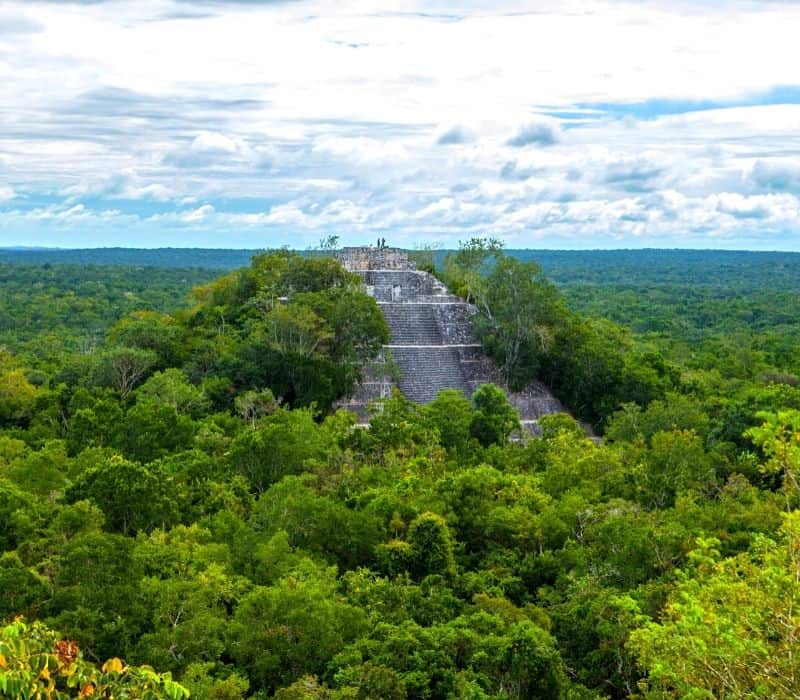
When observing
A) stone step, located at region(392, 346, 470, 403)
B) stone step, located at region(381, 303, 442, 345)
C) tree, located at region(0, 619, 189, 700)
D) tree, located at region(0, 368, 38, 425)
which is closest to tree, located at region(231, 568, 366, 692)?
tree, located at region(0, 619, 189, 700)

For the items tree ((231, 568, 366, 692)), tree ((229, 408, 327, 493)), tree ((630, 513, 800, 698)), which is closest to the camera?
tree ((630, 513, 800, 698))

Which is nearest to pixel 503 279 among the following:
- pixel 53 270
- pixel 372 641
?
pixel 372 641

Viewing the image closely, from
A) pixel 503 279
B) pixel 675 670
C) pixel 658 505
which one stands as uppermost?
pixel 503 279

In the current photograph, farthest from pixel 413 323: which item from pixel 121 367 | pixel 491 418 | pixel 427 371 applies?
pixel 121 367

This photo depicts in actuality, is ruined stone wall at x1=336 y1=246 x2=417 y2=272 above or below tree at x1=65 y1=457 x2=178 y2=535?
above

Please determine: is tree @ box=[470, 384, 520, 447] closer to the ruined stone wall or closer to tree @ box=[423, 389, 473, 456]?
tree @ box=[423, 389, 473, 456]

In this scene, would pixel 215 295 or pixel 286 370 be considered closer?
pixel 286 370

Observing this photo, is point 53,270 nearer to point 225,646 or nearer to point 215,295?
point 215,295

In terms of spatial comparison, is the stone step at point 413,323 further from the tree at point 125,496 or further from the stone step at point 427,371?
the tree at point 125,496
